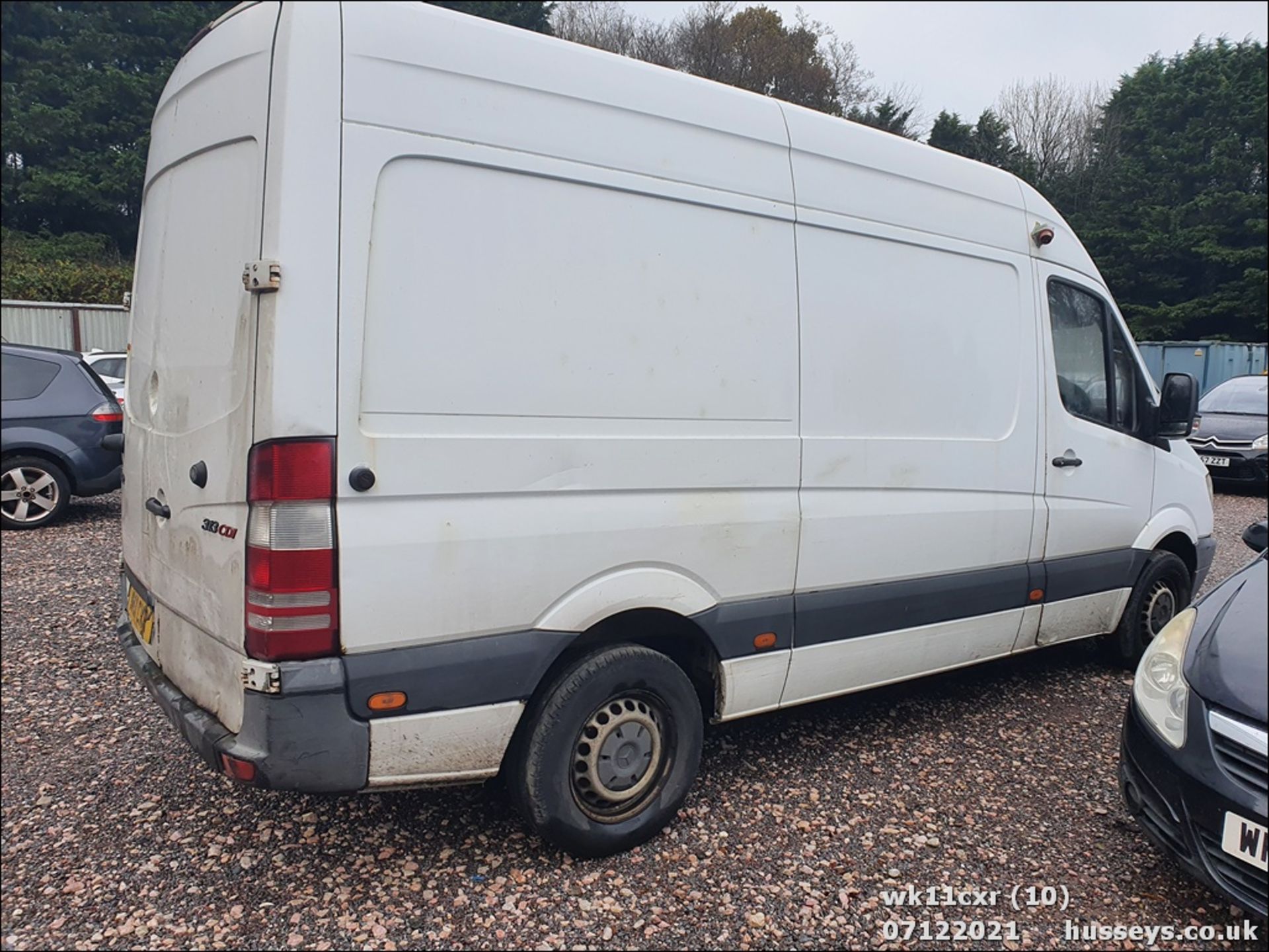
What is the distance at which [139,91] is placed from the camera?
8992mm

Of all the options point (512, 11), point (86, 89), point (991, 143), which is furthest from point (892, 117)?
point (86, 89)

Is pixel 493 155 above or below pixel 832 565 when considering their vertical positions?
above

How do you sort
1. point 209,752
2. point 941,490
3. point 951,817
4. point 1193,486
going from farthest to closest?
1. point 1193,486
2. point 941,490
3. point 951,817
4. point 209,752

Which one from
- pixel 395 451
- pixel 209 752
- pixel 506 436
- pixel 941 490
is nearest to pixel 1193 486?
pixel 941 490

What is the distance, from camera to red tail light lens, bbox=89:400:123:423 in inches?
303

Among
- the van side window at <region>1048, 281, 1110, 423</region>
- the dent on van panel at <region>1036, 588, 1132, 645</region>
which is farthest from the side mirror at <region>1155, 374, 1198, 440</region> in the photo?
the dent on van panel at <region>1036, 588, 1132, 645</region>

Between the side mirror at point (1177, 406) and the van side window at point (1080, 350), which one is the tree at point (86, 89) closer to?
the van side window at point (1080, 350)

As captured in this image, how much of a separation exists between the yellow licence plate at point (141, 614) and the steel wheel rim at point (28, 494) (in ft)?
17.5

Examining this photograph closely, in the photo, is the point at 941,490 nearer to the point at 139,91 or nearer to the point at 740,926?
the point at 740,926

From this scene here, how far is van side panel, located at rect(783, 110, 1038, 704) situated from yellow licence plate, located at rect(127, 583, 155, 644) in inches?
88.1

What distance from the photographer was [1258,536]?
312 centimetres

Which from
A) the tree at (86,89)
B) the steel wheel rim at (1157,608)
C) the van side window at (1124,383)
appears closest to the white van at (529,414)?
the van side window at (1124,383)

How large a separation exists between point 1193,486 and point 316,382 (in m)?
4.87

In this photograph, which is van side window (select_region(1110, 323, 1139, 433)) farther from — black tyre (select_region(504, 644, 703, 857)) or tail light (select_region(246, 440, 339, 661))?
tail light (select_region(246, 440, 339, 661))
